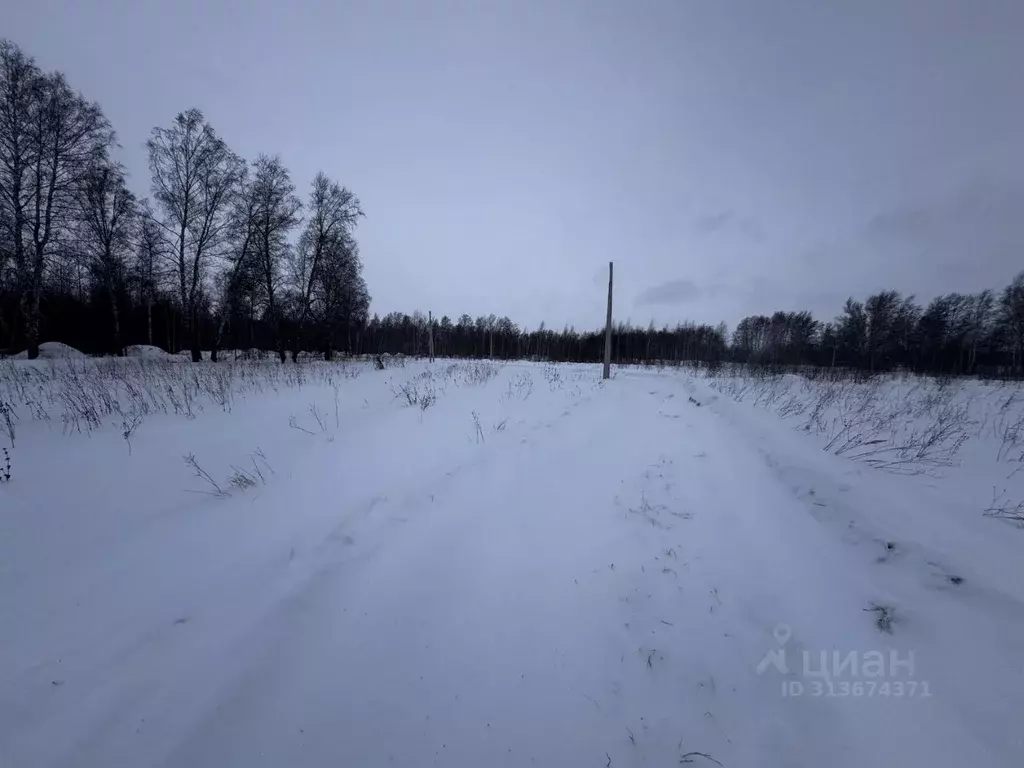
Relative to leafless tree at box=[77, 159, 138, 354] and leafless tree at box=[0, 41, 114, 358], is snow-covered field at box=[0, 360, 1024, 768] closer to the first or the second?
leafless tree at box=[0, 41, 114, 358]

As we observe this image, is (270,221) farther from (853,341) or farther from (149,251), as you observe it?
(853,341)

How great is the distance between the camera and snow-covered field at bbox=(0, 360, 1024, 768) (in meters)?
1.42

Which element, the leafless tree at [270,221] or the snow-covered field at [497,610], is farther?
the leafless tree at [270,221]

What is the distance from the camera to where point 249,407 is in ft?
20.5

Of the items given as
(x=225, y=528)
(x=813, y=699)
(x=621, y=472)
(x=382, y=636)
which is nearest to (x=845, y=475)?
(x=621, y=472)

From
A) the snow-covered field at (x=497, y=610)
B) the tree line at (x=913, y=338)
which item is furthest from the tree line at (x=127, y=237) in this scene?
the tree line at (x=913, y=338)

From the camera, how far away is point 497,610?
2098 millimetres

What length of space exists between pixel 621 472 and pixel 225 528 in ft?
12.9

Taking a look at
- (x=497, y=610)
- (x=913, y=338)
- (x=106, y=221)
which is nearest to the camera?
(x=497, y=610)

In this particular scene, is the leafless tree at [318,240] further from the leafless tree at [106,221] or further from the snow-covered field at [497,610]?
the snow-covered field at [497,610]

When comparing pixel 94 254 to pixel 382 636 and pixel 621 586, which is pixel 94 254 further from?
pixel 621 586

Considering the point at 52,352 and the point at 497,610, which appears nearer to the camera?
the point at 497,610

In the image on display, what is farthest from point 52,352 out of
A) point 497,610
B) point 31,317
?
point 497,610

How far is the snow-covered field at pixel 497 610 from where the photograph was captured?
1420 millimetres
